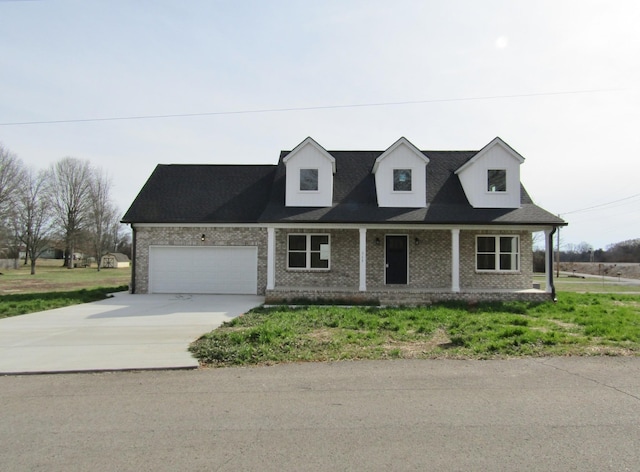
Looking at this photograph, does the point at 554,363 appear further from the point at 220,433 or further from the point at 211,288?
the point at 211,288

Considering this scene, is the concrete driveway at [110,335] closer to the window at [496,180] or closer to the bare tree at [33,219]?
the window at [496,180]

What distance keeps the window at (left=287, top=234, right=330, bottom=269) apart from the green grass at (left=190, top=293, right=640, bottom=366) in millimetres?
4851

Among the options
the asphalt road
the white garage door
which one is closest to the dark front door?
the white garage door

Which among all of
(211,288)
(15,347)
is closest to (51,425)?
(15,347)

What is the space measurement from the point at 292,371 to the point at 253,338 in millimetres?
2045

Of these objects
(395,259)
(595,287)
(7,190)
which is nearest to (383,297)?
(395,259)

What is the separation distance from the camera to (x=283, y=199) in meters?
17.4

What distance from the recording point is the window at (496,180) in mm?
16797

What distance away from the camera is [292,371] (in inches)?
256

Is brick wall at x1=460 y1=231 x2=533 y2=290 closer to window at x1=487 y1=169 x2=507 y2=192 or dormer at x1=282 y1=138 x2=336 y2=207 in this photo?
window at x1=487 y1=169 x2=507 y2=192

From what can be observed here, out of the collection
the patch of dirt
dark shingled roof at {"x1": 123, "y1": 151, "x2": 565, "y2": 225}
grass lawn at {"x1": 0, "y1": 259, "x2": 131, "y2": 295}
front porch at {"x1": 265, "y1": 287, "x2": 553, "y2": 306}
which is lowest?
grass lawn at {"x1": 0, "y1": 259, "x2": 131, "y2": 295}

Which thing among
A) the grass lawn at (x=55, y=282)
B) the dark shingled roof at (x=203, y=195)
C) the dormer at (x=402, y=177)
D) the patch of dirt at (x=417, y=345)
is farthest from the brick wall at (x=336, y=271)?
the grass lawn at (x=55, y=282)

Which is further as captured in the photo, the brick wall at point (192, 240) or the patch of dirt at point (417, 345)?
the brick wall at point (192, 240)

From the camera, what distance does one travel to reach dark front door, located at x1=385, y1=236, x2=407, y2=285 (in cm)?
1720
